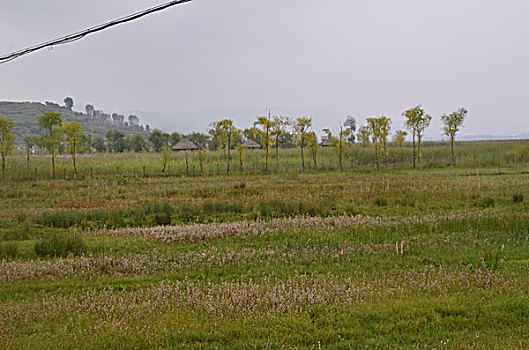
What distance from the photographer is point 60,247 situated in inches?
417

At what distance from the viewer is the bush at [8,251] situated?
399 inches

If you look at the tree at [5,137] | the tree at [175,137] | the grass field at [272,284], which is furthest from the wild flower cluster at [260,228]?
the tree at [175,137]

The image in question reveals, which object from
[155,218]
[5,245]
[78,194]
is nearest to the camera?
[5,245]

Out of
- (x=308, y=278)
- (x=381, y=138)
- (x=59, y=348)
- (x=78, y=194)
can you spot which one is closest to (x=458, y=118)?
(x=381, y=138)

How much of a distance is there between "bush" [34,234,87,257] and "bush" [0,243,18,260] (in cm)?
52

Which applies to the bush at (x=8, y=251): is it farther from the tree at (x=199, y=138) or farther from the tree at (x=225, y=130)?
the tree at (x=199, y=138)

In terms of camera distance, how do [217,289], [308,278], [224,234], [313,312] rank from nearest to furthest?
1. [313,312]
2. [217,289]
3. [308,278]
4. [224,234]

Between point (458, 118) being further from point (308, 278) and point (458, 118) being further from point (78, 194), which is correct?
point (308, 278)

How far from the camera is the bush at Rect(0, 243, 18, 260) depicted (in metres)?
10.1

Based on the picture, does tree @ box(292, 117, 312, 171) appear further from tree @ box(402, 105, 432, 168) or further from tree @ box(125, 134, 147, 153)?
tree @ box(125, 134, 147, 153)

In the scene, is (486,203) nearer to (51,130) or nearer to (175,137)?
(51,130)

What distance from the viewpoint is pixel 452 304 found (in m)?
5.82

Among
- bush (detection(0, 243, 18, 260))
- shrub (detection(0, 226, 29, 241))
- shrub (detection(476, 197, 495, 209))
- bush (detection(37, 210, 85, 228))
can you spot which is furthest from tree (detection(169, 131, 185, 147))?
bush (detection(0, 243, 18, 260))

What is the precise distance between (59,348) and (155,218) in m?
11.1
